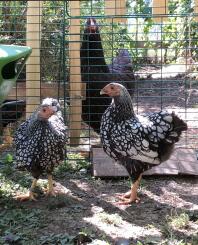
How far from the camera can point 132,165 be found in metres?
4.85

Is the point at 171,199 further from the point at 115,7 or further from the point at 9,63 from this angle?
the point at 115,7

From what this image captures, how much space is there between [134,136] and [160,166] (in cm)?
110

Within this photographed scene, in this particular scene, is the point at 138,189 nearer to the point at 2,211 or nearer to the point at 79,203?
the point at 79,203

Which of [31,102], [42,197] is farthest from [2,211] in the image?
[31,102]

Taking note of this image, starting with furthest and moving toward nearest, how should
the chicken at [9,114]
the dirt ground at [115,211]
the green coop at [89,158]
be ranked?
the chicken at [9,114] → the green coop at [89,158] → the dirt ground at [115,211]

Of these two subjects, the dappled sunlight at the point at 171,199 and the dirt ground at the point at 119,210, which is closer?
the dirt ground at the point at 119,210

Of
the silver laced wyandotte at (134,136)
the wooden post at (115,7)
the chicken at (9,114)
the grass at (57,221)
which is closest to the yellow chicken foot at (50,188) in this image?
the grass at (57,221)

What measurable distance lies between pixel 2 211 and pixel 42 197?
0.54 metres

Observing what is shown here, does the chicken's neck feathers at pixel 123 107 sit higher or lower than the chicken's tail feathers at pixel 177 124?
higher

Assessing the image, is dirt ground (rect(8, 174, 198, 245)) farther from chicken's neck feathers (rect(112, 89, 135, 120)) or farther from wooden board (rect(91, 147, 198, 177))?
chicken's neck feathers (rect(112, 89, 135, 120))

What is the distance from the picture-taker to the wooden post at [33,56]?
5.90 meters

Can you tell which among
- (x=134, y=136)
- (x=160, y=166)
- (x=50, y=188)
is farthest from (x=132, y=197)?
(x=160, y=166)

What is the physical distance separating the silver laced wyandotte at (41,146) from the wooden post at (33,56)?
1.11m

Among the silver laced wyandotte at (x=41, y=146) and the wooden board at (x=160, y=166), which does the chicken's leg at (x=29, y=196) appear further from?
the wooden board at (x=160, y=166)
